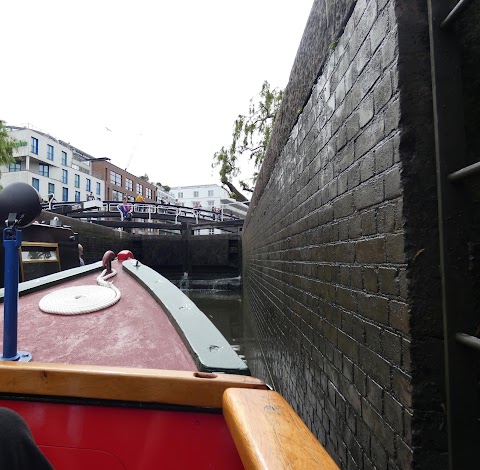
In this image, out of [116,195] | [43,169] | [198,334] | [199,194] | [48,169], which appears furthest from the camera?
[199,194]

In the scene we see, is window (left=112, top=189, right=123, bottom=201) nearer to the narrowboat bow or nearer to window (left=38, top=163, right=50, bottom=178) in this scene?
window (left=38, top=163, right=50, bottom=178)

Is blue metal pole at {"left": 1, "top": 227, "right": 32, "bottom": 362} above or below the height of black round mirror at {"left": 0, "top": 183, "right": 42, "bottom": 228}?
below

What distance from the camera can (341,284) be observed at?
184 centimetres

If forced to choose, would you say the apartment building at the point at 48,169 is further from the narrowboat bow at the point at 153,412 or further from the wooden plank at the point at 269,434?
the wooden plank at the point at 269,434

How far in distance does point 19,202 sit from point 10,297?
0.42 metres

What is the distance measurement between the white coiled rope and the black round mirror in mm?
1060

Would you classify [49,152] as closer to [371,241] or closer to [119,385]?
[119,385]

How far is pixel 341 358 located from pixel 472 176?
1.11 meters

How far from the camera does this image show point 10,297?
1.56m

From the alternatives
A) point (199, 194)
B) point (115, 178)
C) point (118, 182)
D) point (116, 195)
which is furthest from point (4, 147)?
point (199, 194)

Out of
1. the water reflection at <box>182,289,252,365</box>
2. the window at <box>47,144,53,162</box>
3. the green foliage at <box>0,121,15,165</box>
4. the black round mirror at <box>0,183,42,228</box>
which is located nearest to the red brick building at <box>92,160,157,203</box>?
the window at <box>47,144,53,162</box>

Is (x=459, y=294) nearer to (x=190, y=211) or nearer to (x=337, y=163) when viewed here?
(x=337, y=163)

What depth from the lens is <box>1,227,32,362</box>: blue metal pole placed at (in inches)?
61.1

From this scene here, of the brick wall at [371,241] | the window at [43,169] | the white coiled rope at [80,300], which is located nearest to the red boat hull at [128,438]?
the brick wall at [371,241]
